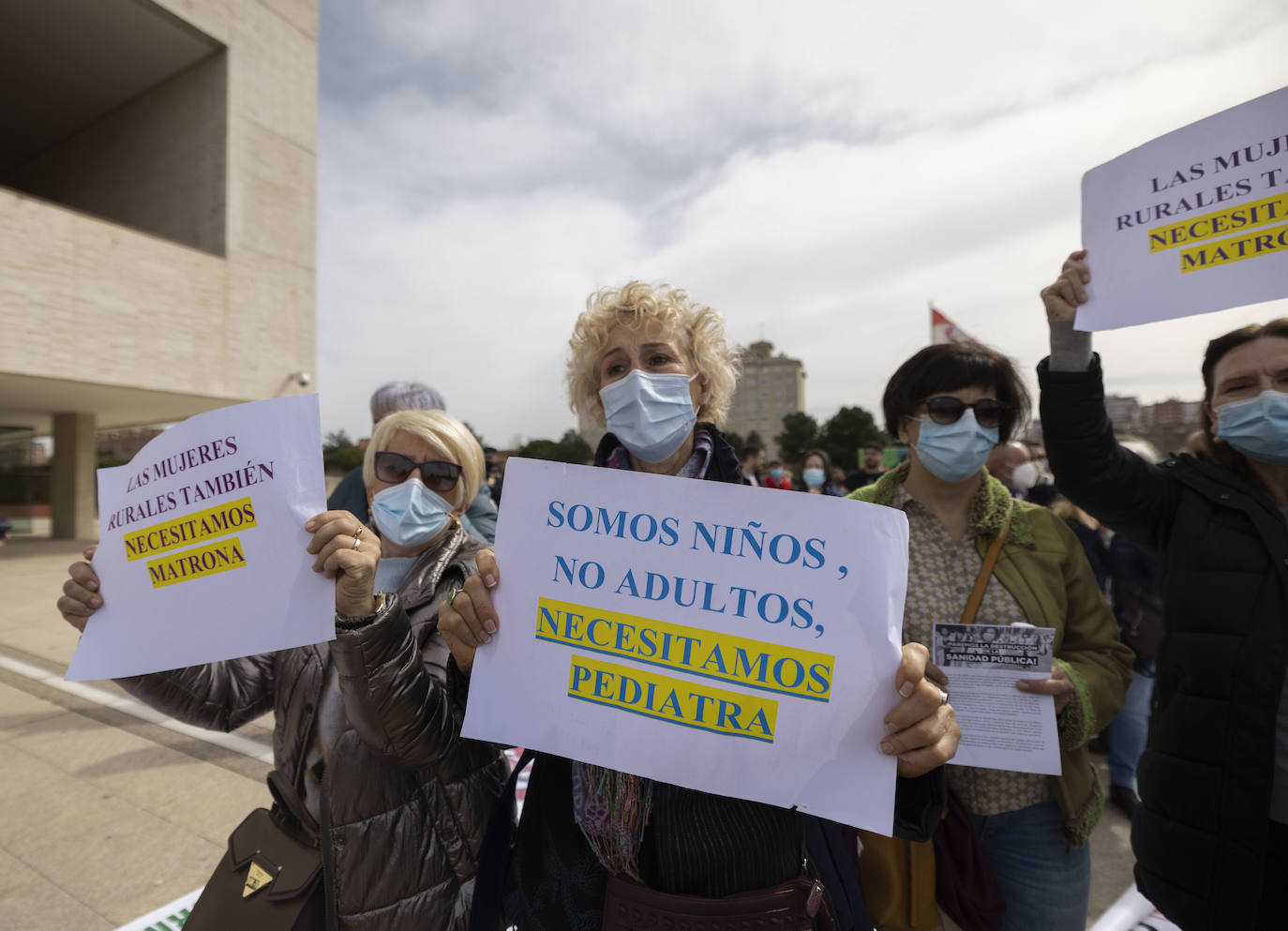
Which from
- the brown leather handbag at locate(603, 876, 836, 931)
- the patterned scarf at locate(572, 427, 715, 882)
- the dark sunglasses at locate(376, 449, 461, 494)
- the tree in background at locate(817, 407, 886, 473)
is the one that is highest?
the tree in background at locate(817, 407, 886, 473)

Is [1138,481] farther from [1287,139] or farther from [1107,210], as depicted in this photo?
[1287,139]

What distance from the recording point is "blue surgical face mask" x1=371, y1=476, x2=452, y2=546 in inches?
70.0

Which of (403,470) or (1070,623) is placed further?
(403,470)

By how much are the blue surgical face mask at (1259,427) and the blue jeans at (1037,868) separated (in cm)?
105

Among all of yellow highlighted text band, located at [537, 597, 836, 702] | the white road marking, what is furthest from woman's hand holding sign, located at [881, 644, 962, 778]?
the white road marking

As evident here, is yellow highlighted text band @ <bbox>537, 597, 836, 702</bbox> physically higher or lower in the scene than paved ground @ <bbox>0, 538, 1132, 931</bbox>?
higher

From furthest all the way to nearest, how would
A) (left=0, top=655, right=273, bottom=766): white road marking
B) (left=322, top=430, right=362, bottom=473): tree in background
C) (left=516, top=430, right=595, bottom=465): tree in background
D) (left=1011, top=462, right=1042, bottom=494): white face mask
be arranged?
(left=516, top=430, right=595, bottom=465): tree in background, (left=322, top=430, right=362, bottom=473): tree in background, (left=1011, top=462, right=1042, bottom=494): white face mask, (left=0, top=655, right=273, bottom=766): white road marking

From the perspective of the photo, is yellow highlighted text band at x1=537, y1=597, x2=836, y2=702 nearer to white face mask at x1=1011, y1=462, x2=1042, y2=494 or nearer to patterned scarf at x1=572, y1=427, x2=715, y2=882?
patterned scarf at x1=572, y1=427, x2=715, y2=882

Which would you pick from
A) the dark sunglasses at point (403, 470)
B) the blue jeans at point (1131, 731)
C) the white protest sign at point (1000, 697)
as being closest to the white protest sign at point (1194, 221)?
the white protest sign at point (1000, 697)

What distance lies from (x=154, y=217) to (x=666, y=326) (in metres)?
19.5

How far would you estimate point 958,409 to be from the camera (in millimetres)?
A: 1794

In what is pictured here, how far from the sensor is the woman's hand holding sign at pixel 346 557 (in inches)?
49.8

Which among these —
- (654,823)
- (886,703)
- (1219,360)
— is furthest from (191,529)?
(1219,360)

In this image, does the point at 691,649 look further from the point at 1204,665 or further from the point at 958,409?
the point at 1204,665
